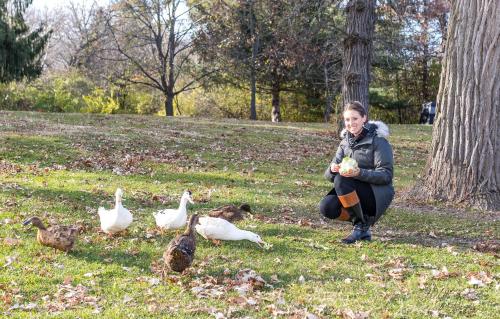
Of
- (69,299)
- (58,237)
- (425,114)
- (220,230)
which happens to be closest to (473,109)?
(220,230)

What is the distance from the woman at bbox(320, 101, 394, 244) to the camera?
687 cm

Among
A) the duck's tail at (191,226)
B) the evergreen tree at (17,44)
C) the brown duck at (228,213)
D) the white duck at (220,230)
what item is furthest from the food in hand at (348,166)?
the evergreen tree at (17,44)

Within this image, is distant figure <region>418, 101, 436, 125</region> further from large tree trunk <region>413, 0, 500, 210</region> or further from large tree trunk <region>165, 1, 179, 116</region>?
large tree trunk <region>413, 0, 500, 210</region>

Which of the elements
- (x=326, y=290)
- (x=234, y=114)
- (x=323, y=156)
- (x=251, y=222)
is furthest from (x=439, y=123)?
(x=234, y=114)

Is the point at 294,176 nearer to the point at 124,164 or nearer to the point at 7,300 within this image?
the point at 124,164

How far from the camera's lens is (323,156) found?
16344mm

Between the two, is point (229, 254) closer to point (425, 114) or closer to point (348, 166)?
point (348, 166)

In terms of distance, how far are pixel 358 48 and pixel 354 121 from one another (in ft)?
36.5

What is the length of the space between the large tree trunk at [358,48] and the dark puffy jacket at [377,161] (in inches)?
404

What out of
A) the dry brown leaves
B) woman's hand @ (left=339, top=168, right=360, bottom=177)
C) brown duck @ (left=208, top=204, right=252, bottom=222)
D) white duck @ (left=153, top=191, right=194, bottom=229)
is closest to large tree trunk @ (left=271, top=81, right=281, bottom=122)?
brown duck @ (left=208, top=204, right=252, bottom=222)

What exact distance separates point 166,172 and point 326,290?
7343 mm

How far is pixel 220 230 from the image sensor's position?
22.4 feet

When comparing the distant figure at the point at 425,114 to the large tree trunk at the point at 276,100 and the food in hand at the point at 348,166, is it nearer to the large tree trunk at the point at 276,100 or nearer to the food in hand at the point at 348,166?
the large tree trunk at the point at 276,100

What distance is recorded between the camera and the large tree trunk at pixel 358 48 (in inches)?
671
